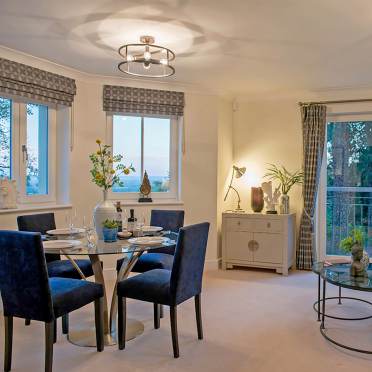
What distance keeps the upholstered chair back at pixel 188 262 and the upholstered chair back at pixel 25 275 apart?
0.79 meters

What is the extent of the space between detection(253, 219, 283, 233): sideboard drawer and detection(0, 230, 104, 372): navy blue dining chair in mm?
2939

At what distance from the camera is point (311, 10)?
105 inches

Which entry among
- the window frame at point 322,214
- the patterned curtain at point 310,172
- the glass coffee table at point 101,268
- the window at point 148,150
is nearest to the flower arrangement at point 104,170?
the glass coffee table at point 101,268

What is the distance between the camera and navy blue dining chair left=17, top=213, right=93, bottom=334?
10.3ft

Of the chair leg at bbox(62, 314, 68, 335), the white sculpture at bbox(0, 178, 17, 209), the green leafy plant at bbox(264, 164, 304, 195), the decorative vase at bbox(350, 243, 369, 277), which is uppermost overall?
the green leafy plant at bbox(264, 164, 304, 195)

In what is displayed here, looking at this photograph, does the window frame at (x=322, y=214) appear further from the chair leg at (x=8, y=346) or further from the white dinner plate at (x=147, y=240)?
the chair leg at (x=8, y=346)

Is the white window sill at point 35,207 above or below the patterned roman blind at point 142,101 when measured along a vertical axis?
below

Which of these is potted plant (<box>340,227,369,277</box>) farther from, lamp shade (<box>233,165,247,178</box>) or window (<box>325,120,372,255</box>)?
lamp shade (<box>233,165,247,178</box>)

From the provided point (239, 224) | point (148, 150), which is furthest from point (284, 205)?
point (148, 150)

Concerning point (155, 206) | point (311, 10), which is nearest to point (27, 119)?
point (155, 206)

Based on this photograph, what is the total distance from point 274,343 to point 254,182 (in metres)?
2.82

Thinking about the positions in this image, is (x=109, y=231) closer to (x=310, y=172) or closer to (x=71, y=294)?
(x=71, y=294)

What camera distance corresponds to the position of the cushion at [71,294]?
2.41 meters

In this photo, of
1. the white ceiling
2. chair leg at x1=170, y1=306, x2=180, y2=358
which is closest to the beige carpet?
chair leg at x1=170, y1=306, x2=180, y2=358
